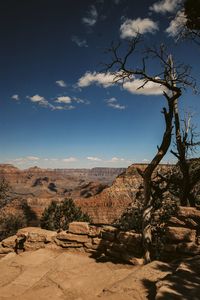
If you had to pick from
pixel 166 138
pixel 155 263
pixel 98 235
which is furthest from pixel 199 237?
pixel 98 235

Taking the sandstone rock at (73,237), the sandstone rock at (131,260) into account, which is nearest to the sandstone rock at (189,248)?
the sandstone rock at (131,260)

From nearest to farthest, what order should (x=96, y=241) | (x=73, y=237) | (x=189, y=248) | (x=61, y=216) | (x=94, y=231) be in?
(x=189, y=248) → (x=96, y=241) → (x=94, y=231) → (x=73, y=237) → (x=61, y=216)

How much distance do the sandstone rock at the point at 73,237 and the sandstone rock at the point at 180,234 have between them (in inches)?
135

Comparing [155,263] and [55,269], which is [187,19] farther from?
[55,269]

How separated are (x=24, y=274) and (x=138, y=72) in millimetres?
7443

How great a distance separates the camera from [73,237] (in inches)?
445

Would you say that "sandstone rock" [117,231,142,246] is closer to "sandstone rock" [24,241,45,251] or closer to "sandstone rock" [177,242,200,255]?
"sandstone rock" [177,242,200,255]

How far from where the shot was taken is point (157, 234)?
393 inches

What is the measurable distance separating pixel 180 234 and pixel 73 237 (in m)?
4.35

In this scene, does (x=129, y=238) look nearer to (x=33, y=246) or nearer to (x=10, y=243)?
(x=33, y=246)

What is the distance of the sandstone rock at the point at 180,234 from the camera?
333 inches

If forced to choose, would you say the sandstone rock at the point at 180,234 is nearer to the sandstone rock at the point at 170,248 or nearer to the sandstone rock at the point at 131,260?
the sandstone rock at the point at 170,248

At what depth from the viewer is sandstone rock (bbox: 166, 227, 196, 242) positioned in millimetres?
8453

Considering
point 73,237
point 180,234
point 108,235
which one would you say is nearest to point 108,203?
point 73,237
